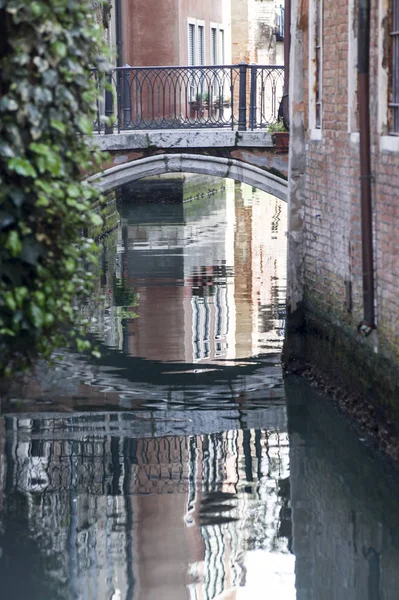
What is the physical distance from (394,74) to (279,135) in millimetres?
5237

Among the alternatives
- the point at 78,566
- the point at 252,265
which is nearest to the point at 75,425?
the point at 78,566

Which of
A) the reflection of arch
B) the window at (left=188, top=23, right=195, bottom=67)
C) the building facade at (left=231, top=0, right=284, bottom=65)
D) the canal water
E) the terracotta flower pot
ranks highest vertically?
the building facade at (left=231, top=0, right=284, bottom=65)

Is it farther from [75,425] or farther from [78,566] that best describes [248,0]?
[78,566]

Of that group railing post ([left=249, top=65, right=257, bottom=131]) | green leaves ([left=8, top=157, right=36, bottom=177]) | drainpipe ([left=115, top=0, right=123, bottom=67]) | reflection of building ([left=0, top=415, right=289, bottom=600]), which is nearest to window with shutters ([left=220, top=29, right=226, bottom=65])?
drainpipe ([left=115, top=0, right=123, bottom=67])

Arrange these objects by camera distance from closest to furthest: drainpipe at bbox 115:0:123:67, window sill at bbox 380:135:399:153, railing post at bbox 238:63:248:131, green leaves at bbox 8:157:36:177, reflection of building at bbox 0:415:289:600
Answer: green leaves at bbox 8:157:36:177 → reflection of building at bbox 0:415:289:600 → window sill at bbox 380:135:399:153 → railing post at bbox 238:63:248:131 → drainpipe at bbox 115:0:123:67

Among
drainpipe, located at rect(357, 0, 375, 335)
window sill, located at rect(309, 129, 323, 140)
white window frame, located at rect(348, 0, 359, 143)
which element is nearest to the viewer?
drainpipe, located at rect(357, 0, 375, 335)

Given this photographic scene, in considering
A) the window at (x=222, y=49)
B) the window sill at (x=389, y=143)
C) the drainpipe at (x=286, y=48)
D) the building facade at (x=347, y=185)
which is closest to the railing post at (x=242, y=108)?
the drainpipe at (x=286, y=48)

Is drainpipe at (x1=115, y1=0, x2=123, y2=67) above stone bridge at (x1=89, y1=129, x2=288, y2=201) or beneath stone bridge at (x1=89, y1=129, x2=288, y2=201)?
above

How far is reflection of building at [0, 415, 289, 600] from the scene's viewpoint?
224 inches

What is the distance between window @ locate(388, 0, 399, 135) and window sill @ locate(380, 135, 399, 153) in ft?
0.17

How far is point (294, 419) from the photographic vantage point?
8.45m

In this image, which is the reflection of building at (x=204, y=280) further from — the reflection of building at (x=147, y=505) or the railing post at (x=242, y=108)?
the reflection of building at (x=147, y=505)

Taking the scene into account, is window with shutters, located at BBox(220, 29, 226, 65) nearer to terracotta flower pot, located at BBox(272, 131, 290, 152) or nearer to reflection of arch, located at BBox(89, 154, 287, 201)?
reflection of arch, located at BBox(89, 154, 287, 201)

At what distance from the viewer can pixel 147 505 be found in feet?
21.7
